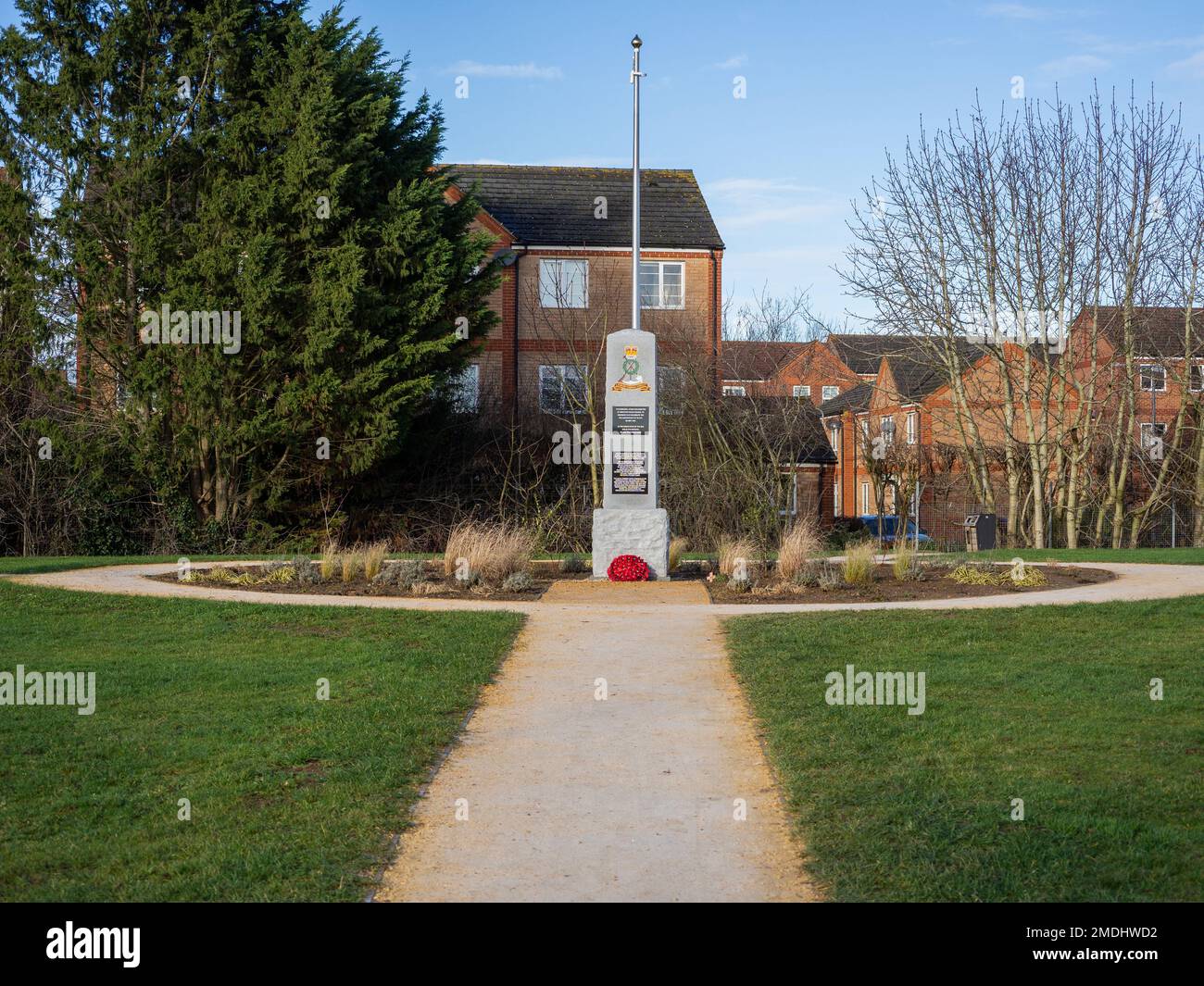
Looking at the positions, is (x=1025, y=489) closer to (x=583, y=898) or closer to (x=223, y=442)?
(x=223, y=442)

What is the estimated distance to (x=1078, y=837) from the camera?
589 centimetres

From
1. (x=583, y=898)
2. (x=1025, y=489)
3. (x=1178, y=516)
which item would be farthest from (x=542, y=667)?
(x=1178, y=516)

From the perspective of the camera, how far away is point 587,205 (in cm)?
3712

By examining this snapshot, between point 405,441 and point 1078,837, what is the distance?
20.9 m

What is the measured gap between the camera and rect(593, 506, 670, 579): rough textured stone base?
1777 centimetres

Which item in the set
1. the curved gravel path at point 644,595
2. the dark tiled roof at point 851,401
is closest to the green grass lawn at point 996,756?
the curved gravel path at point 644,595

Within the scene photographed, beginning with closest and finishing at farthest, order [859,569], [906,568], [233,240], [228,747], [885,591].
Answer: [228,747], [885,591], [859,569], [906,568], [233,240]

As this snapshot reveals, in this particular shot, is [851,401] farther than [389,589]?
Yes

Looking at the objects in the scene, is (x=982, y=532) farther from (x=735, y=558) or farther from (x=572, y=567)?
(x=572, y=567)

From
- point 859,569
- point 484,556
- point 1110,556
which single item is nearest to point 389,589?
point 484,556

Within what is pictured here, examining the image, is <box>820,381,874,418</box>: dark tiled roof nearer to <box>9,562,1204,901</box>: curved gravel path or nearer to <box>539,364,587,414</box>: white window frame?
<box>539,364,587,414</box>: white window frame

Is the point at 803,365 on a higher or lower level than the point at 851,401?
higher

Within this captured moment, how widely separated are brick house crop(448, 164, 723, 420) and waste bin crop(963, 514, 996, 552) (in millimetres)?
9056

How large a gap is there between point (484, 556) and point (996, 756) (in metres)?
10.0
